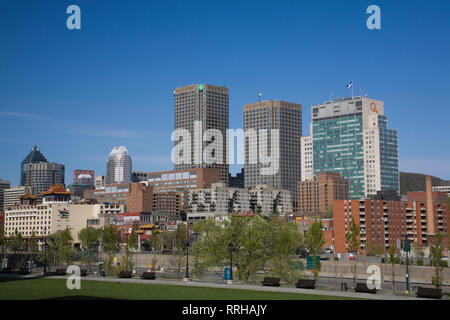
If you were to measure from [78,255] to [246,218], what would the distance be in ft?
242

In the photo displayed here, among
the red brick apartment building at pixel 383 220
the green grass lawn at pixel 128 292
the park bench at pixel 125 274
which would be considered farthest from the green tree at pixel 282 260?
the red brick apartment building at pixel 383 220

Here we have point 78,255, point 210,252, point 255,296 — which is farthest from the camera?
point 78,255

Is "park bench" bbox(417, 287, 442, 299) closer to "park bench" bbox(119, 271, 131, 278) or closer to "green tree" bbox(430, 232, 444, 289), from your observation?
"green tree" bbox(430, 232, 444, 289)

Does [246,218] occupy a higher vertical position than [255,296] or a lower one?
higher

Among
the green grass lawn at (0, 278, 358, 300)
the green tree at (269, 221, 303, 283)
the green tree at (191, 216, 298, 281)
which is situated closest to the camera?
the green grass lawn at (0, 278, 358, 300)

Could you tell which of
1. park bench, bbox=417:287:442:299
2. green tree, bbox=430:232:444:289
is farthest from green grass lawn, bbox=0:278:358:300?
green tree, bbox=430:232:444:289

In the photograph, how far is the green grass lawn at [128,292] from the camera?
4836 cm

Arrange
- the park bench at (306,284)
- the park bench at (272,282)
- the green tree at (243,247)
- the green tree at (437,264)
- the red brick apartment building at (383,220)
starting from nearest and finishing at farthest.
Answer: the park bench at (306,284) < the park bench at (272,282) < the green tree at (437,264) < the green tree at (243,247) < the red brick apartment building at (383,220)

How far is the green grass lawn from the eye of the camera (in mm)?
48362

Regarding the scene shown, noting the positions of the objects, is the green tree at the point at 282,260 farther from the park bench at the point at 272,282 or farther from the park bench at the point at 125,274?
the park bench at the point at 125,274
